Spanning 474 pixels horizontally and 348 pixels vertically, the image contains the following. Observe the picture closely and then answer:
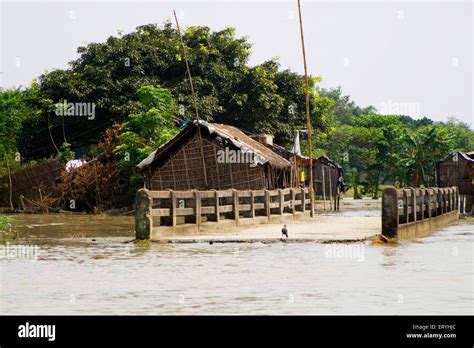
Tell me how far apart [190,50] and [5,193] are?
498 inches

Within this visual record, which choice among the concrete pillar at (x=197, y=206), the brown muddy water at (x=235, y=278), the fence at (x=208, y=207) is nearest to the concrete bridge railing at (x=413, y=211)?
the brown muddy water at (x=235, y=278)

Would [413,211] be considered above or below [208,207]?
below

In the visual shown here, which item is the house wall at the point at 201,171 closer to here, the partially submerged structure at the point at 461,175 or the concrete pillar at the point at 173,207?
the partially submerged structure at the point at 461,175

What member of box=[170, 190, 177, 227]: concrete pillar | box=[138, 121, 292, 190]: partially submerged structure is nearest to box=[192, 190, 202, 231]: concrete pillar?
box=[170, 190, 177, 227]: concrete pillar

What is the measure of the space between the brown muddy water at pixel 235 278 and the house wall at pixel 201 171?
11.6 metres

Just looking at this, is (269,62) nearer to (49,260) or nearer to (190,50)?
(190,50)

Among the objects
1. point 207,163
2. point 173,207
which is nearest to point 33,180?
point 207,163

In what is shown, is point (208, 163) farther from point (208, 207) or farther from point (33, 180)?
point (33, 180)

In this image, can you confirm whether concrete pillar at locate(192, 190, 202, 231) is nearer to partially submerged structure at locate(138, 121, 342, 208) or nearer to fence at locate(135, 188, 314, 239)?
fence at locate(135, 188, 314, 239)

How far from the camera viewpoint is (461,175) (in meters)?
42.8

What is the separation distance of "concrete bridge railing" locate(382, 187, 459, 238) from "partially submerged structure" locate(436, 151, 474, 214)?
6.29 metres

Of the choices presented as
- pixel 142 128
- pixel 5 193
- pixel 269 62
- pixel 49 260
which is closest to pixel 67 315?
pixel 49 260

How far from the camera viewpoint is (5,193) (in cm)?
4506

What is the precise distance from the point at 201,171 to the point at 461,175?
12884 millimetres
